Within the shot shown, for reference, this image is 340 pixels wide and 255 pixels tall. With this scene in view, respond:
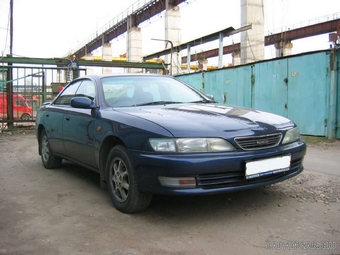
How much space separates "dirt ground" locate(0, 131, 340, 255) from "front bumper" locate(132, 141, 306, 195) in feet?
1.13

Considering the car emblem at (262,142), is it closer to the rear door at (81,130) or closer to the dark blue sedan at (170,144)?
the dark blue sedan at (170,144)

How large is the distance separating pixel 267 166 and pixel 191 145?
739 millimetres

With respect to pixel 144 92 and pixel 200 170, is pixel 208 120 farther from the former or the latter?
pixel 144 92

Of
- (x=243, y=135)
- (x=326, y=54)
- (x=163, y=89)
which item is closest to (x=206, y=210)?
(x=243, y=135)

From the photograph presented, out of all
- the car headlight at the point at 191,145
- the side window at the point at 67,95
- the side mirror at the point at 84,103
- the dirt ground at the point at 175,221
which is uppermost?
the side window at the point at 67,95

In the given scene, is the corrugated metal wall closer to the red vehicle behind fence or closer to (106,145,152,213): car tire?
(106,145,152,213): car tire

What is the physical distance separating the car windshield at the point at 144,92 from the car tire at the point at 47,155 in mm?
1832

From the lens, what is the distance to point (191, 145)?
2.83m

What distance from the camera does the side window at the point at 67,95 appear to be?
4.84 m

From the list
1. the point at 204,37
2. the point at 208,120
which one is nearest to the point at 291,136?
the point at 208,120

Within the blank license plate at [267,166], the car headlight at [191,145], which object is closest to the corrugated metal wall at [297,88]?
the blank license plate at [267,166]

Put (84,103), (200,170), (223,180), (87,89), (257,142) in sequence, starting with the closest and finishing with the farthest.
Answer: (200,170) < (223,180) < (257,142) < (84,103) < (87,89)

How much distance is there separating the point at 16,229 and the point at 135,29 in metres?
36.7

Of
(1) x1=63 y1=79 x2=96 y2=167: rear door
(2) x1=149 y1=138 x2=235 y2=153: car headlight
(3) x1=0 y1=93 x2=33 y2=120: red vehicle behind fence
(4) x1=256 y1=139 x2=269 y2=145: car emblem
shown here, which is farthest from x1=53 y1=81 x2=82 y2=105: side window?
(3) x1=0 y1=93 x2=33 y2=120: red vehicle behind fence
